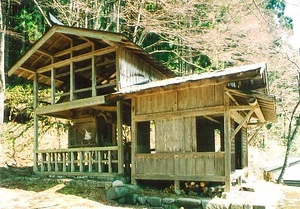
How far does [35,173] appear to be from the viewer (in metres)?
15.0

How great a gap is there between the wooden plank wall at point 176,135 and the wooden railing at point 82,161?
83.4 inches

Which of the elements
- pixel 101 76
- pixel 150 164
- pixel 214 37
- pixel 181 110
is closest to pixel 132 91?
pixel 181 110

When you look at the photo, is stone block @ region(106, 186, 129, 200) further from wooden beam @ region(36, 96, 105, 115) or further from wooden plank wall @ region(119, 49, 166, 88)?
wooden plank wall @ region(119, 49, 166, 88)

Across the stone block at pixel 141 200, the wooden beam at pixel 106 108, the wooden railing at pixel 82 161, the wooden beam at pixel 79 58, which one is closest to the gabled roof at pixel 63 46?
the wooden beam at pixel 79 58

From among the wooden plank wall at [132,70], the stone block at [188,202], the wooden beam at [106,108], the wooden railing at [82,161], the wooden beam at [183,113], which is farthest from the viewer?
the wooden beam at [106,108]

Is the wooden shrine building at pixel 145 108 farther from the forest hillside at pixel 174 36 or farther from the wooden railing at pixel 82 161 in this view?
the forest hillside at pixel 174 36

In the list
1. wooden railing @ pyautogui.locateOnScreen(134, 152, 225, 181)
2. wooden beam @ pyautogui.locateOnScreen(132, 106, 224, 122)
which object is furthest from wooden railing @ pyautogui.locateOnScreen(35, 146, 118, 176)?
wooden beam @ pyautogui.locateOnScreen(132, 106, 224, 122)

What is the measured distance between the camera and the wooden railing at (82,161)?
12.7m

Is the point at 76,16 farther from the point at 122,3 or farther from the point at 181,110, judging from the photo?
the point at 181,110

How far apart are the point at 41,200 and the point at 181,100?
6.16 m

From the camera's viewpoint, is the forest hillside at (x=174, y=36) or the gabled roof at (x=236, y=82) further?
the forest hillside at (x=174, y=36)

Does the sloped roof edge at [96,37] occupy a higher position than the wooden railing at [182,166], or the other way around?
the sloped roof edge at [96,37]

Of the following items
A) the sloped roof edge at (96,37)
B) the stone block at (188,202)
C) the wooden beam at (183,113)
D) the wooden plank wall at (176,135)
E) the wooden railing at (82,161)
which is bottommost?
the stone block at (188,202)

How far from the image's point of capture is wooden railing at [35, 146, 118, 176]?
500 inches
